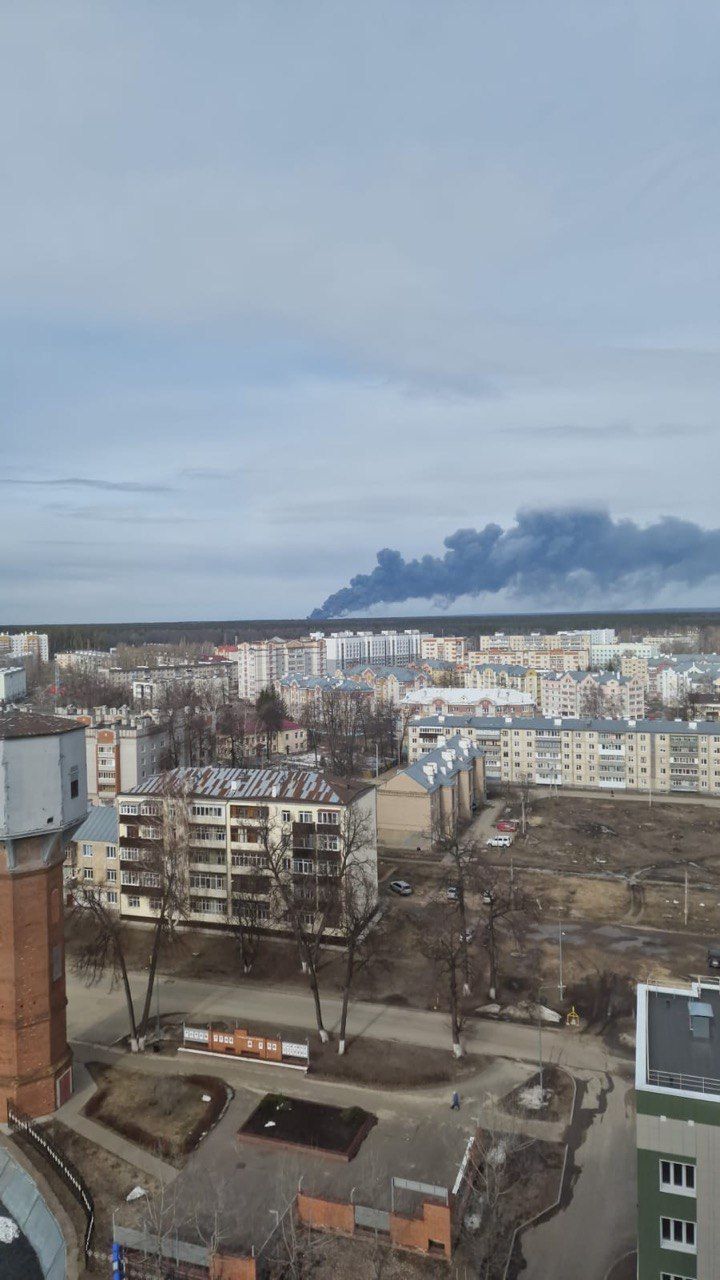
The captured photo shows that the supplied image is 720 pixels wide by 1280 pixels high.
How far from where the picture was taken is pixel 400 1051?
2328cm

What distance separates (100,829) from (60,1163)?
1899cm

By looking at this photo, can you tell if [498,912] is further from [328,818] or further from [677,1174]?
[677,1174]

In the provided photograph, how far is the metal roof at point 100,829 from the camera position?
3609 cm

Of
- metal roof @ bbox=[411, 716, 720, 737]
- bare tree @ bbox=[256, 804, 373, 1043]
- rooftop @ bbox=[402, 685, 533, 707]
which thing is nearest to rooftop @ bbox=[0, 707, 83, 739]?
bare tree @ bbox=[256, 804, 373, 1043]

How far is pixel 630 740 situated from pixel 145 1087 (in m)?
47.8

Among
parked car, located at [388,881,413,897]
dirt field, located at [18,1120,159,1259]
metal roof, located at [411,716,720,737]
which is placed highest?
metal roof, located at [411,716,720,737]

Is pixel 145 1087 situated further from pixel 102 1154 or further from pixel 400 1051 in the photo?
pixel 400 1051

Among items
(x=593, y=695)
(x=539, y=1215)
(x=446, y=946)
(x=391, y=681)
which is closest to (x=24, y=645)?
(x=391, y=681)

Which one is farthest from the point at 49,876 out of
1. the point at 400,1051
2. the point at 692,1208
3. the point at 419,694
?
the point at 419,694

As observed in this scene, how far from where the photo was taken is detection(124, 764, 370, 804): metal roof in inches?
1268

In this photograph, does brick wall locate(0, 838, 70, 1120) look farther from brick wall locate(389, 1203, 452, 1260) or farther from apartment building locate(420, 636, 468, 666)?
apartment building locate(420, 636, 468, 666)

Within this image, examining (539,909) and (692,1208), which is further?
(539,909)

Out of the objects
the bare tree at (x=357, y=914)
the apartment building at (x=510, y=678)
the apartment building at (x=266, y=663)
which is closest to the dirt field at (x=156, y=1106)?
the bare tree at (x=357, y=914)

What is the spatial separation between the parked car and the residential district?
173 millimetres
